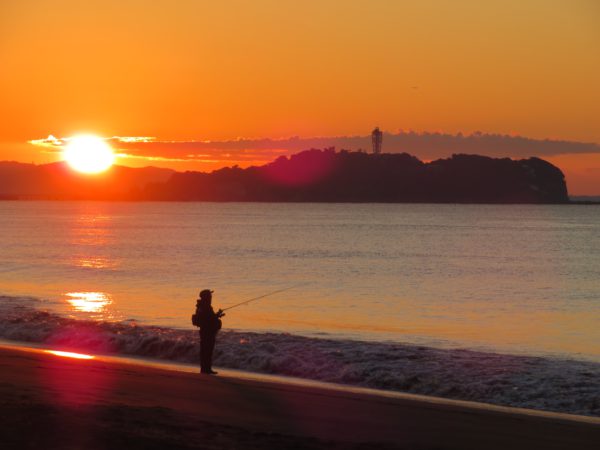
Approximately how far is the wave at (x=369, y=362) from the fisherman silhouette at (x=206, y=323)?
103 inches

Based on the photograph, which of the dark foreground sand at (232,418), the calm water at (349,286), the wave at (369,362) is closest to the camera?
the dark foreground sand at (232,418)

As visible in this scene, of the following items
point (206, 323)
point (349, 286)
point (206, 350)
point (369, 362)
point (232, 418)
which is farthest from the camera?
→ point (349, 286)

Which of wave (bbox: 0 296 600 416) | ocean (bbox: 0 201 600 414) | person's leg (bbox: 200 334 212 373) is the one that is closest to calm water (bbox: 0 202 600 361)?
ocean (bbox: 0 201 600 414)

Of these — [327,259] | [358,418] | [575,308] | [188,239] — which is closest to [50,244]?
[188,239]

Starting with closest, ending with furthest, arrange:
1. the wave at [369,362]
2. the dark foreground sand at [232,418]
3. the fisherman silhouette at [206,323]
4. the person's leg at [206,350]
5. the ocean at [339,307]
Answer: the dark foreground sand at [232,418] < the fisherman silhouette at [206,323] < the person's leg at [206,350] < the wave at [369,362] < the ocean at [339,307]

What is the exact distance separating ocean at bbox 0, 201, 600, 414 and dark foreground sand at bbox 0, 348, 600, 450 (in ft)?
11.0

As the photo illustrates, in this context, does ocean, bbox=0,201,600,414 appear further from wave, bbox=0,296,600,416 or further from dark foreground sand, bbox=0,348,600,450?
dark foreground sand, bbox=0,348,600,450

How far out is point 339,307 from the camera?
34.4 m

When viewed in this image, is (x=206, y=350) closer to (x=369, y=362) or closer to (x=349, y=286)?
(x=369, y=362)

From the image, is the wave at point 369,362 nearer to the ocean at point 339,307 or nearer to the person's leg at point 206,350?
the ocean at point 339,307

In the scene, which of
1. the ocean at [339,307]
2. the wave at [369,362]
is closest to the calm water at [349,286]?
the ocean at [339,307]

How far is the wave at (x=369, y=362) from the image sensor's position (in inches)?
608

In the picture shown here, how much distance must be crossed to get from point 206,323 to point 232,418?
14.6 ft

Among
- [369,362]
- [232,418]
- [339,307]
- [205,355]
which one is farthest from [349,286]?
[232,418]
